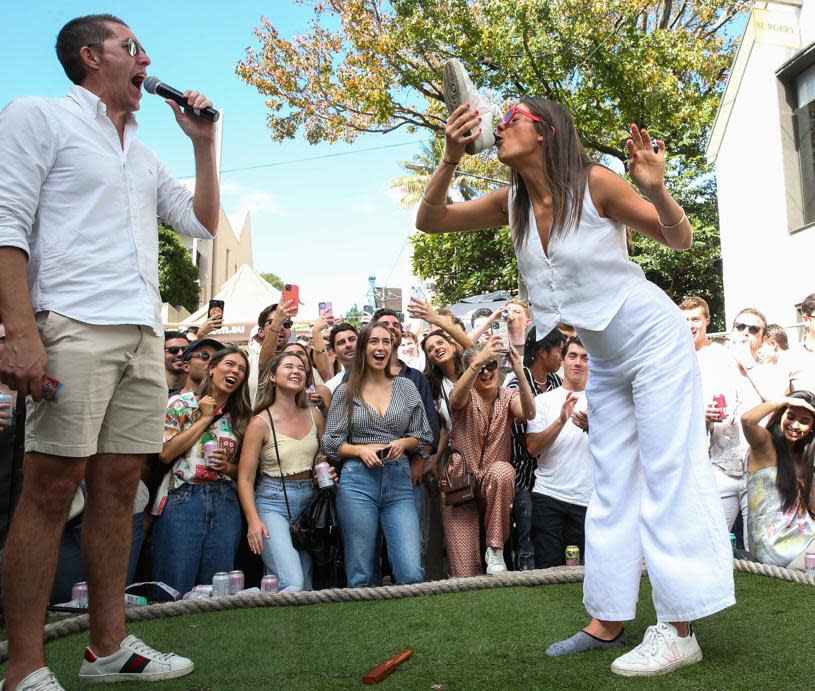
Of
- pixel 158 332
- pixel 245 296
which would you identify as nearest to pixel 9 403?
pixel 158 332

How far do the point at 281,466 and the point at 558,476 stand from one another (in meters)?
1.96

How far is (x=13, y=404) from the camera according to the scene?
4.45 meters

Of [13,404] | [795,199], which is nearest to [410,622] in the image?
[13,404]

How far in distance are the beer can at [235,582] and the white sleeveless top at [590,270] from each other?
115 inches

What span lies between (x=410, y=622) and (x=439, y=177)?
2071mm

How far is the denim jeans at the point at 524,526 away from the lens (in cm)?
549

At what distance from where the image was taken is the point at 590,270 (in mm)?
2857

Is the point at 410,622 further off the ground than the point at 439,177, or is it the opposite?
the point at 439,177

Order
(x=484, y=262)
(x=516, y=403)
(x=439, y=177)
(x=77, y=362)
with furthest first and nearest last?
(x=484, y=262) < (x=516, y=403) < (x=439, y=177) < (x=77, y=362)

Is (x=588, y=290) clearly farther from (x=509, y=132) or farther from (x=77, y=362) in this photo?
(x=77, y=362)

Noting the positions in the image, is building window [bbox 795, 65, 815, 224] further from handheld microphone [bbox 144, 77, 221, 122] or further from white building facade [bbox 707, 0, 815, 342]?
handheld microphone [bbox 144, 77, 221, 122]

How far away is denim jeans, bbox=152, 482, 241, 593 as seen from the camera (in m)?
5.00

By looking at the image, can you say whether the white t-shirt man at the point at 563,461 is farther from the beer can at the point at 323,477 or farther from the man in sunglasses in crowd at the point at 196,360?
the man in sunglasses in crowd at the point at 196,360

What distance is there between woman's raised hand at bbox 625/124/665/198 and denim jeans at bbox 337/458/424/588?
304 cm
